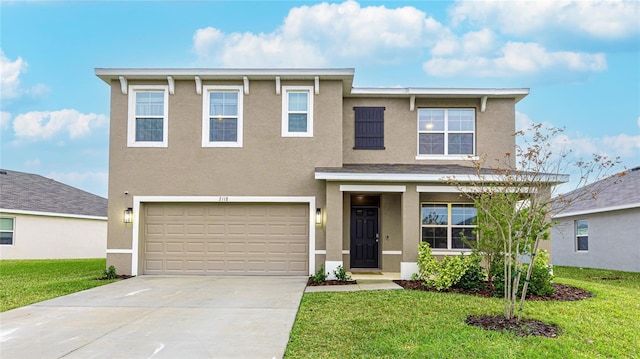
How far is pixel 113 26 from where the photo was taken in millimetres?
21781

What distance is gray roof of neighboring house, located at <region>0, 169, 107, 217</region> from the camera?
22.3m

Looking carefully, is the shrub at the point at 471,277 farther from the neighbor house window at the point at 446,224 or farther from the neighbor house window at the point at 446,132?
the neighbor house window at the point at 446,132

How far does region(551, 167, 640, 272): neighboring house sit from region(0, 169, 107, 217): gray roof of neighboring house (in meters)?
22.8

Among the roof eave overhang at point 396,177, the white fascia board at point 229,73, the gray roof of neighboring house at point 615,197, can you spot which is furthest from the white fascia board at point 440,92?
the gray roof of neighboring house at point 615,197

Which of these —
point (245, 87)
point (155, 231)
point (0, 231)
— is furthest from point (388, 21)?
point (0, 231)

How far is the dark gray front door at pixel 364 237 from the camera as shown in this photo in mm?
13938

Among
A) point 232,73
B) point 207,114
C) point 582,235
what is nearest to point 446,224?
point 232,73

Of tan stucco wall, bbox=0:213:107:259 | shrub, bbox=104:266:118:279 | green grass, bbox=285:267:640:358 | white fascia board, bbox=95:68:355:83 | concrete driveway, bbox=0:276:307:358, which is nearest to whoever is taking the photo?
green grass, bbox=285:267:640:358

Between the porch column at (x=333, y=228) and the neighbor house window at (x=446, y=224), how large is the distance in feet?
8.59

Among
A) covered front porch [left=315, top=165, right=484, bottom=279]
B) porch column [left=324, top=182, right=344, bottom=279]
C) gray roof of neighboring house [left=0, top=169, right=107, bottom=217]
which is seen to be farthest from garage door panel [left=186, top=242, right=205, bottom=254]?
gray roof of neighboring house [left=0, top=169, right=107, bottom=217]

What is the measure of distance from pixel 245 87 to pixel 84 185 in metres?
21.4

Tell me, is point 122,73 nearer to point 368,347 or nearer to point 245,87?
point 245,87

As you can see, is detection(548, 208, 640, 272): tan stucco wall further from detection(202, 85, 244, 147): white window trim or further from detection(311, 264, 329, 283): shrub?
detection(202, 85, 244, 147): white window trim

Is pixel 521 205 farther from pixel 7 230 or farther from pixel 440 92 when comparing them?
pixel 7 230
